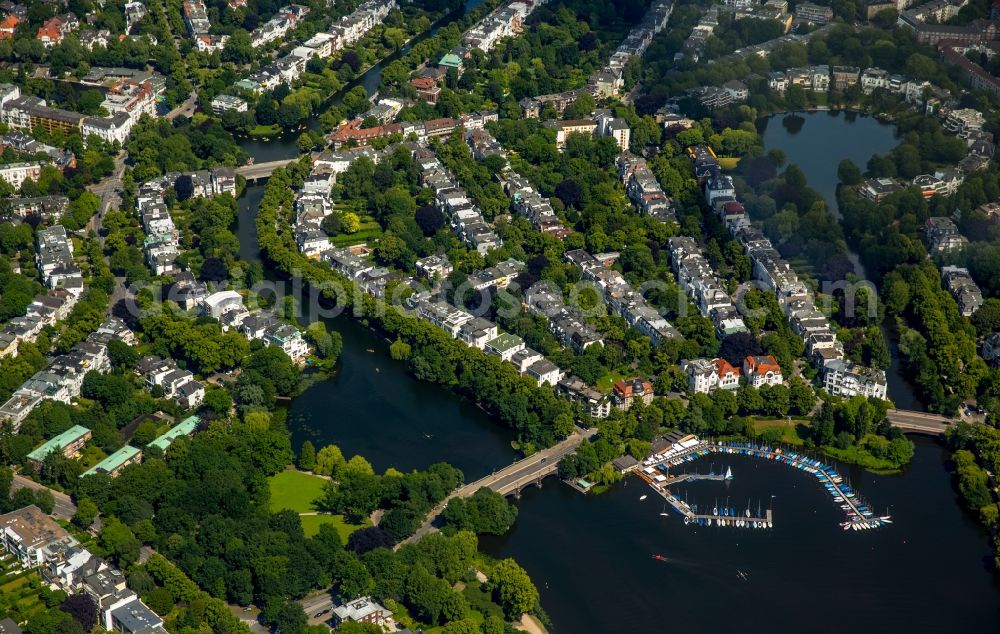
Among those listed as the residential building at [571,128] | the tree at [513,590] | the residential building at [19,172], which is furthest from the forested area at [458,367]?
the residential building at [571,128]

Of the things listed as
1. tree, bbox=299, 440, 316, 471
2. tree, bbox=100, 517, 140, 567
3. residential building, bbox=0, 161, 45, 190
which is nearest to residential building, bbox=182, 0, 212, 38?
residential building, bbox=0, 161, 45, 190

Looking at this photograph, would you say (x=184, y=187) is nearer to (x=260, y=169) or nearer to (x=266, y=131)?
(x=260, y=169)

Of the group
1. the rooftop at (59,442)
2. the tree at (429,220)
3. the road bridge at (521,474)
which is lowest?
the road bridge at (521,474)

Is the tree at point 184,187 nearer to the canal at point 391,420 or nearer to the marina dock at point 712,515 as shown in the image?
the canal at point 391,420

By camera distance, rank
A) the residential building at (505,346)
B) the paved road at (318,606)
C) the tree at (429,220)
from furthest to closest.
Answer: the tree at (429,220) < the residential building at (505,346) < the paved road at (318,606)

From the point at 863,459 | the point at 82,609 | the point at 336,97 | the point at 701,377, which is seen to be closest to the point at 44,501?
the point at 82,609

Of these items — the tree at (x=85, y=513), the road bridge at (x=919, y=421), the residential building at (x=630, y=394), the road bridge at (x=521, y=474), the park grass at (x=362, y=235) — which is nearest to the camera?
the tree at (x=85, y=513)

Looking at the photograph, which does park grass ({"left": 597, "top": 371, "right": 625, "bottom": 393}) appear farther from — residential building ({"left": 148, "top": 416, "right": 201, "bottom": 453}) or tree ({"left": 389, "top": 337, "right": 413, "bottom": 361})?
residential building ({"left": 148, "top": 416, "right": 201, "bottom": 453})
